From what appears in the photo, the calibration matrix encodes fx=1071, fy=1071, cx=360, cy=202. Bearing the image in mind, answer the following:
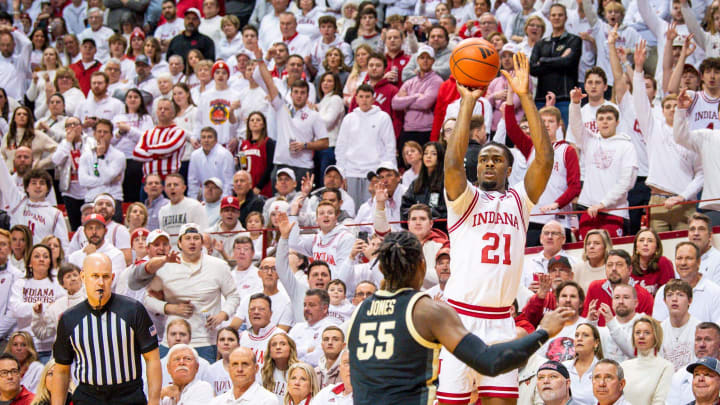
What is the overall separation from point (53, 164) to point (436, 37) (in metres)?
6.27

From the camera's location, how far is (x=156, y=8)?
71.3 feet

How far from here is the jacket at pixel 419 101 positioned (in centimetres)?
1544

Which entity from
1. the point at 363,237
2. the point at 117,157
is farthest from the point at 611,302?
the point at 117,157

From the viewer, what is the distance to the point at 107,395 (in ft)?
27.5

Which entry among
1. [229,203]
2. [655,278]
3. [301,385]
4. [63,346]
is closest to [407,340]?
[63,346]

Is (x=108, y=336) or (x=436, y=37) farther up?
(x=436, y=37)

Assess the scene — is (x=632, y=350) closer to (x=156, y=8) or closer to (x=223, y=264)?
(x=223, y=264)

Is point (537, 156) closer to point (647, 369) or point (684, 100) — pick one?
point (647, 369)

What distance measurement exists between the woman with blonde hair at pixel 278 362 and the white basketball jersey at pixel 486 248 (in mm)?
3891

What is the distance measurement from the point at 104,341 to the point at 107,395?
1.42 ft

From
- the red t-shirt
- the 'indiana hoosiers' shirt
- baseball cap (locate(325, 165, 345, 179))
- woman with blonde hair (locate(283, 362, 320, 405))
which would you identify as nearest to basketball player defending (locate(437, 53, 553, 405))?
woman with blonde hair (locate(283, 362, 320, 405))

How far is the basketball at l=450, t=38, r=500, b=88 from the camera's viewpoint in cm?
802

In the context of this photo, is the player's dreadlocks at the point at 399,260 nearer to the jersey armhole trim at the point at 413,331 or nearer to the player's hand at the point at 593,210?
the jersey armhole trim at the point at 413,331

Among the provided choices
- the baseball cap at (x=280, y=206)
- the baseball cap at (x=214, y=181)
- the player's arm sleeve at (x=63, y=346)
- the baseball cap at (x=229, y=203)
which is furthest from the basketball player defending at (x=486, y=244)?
the baseball cap at (x=214, y=181)
